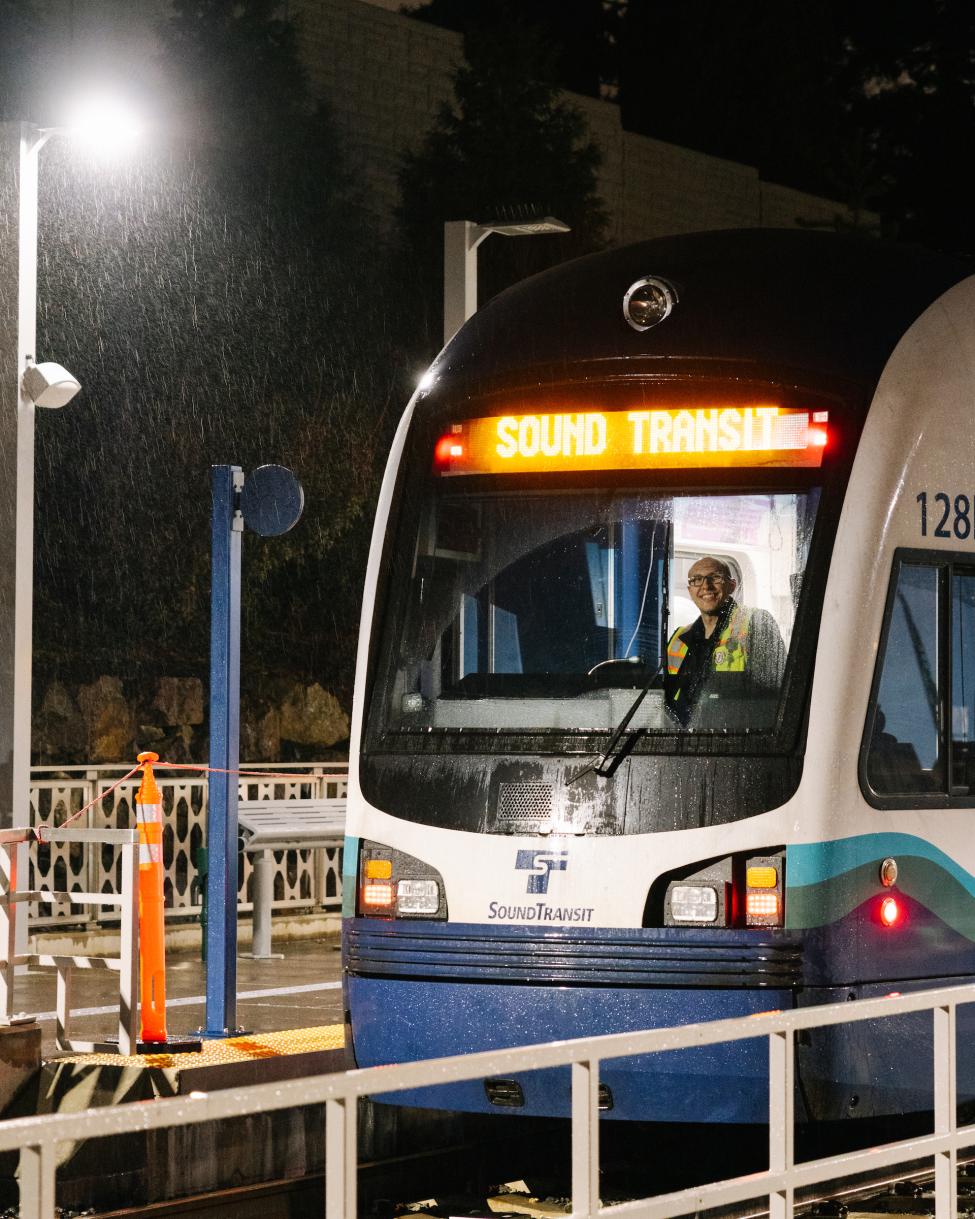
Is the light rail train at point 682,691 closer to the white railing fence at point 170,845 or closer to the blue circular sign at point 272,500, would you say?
the blue circular sign at point 272,500

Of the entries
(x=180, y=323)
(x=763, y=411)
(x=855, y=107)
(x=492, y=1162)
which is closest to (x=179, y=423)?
(x=180, y=323)

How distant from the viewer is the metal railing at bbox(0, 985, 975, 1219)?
422 cm

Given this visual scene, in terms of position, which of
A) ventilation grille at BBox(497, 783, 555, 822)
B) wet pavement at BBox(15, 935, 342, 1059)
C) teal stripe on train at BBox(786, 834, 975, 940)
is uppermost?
ventilation grille at BBox(497, 783, 555, 822)

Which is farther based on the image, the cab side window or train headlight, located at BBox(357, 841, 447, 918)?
train headlight, located at BBox(357, 841, 447, 918)

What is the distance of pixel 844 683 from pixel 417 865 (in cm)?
166

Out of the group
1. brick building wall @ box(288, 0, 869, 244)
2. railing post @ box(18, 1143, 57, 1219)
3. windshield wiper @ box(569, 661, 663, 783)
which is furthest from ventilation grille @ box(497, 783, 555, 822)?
brick building wall @ box(288, 0, 869, 244)

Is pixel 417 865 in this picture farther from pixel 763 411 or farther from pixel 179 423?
pixel 179 423

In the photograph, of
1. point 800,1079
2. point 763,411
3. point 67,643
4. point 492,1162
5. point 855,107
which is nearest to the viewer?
point 800,1079

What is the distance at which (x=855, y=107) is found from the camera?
5188 centimetres

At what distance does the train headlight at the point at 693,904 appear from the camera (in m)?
8.20

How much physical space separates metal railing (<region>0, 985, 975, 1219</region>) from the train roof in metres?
2.73

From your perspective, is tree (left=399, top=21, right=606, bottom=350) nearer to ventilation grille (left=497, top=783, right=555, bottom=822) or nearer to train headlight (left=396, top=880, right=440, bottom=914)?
train headlight (left=396, top=880, right=440, bottom=914)

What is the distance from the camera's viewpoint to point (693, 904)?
821 cm

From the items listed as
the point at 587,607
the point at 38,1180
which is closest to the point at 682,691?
the point at 587,607
